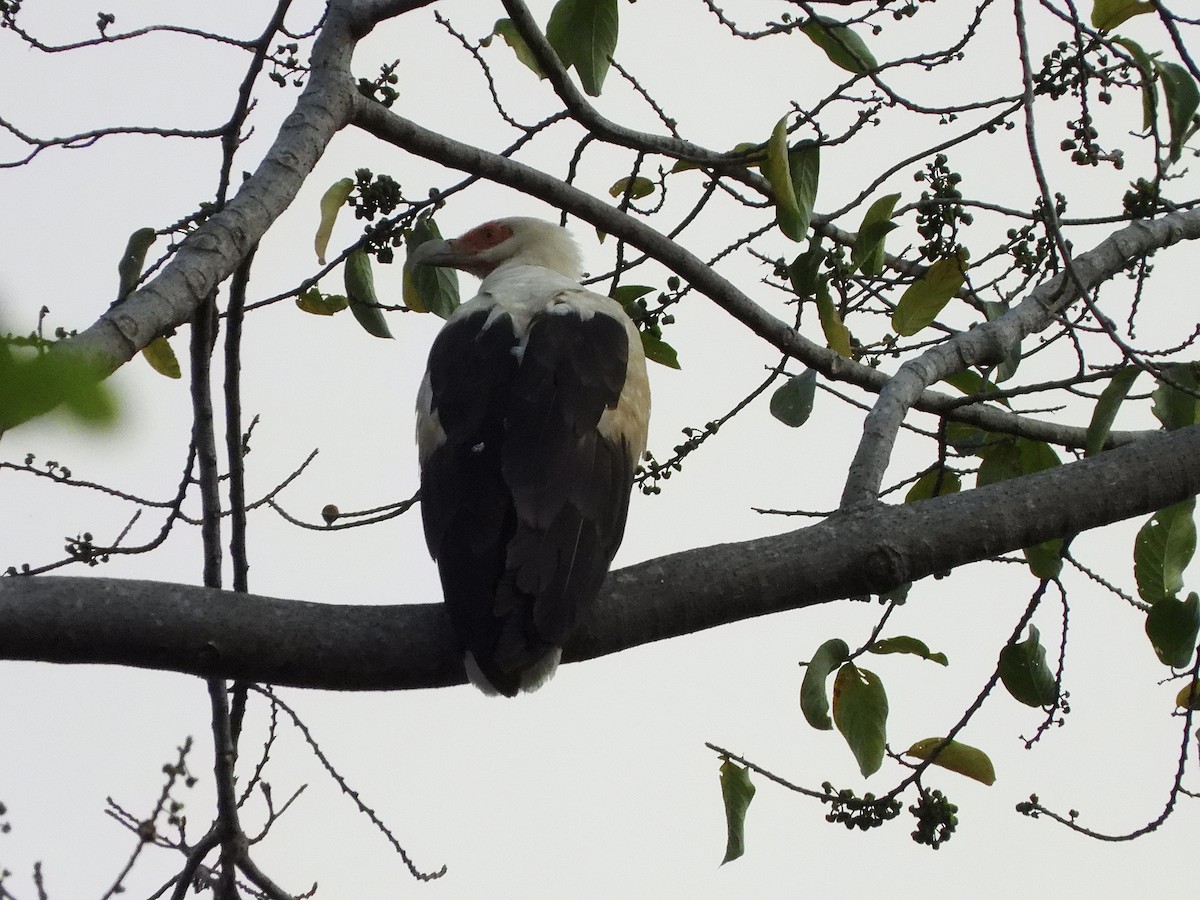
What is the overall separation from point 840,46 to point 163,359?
7.17ft

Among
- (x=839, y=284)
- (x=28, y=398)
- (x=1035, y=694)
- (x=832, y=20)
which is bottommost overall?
(x=28, y=398)

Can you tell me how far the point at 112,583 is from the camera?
2.21 m

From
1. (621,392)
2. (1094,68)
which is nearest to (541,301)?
(621,392)

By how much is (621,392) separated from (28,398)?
302 centimetres

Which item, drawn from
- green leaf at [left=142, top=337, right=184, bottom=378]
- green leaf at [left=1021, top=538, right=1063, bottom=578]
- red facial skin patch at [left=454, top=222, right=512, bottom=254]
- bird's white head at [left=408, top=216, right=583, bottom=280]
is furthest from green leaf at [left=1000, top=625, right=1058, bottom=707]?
red facial skin patch at [left=454, top=222, right=512, bottom=254]

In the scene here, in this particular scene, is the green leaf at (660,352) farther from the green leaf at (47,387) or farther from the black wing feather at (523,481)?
the green leaf at (47,387)

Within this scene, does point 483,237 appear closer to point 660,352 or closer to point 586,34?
point 660,352

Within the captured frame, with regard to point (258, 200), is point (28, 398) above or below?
below

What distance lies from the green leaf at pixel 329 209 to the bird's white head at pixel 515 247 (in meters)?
1.81

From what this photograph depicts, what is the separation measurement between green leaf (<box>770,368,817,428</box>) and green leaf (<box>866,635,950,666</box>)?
0.90 meters

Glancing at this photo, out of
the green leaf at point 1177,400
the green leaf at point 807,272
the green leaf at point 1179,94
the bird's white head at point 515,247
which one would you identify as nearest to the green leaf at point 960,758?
the green leaf at point 1177,400

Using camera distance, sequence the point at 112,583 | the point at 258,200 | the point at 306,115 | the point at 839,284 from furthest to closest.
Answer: the point at 839,284
the point at 306,115
the point at 258,200
the point at 112,583

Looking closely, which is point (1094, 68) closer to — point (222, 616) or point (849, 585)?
point (849, 585)

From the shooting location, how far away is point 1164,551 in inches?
131
